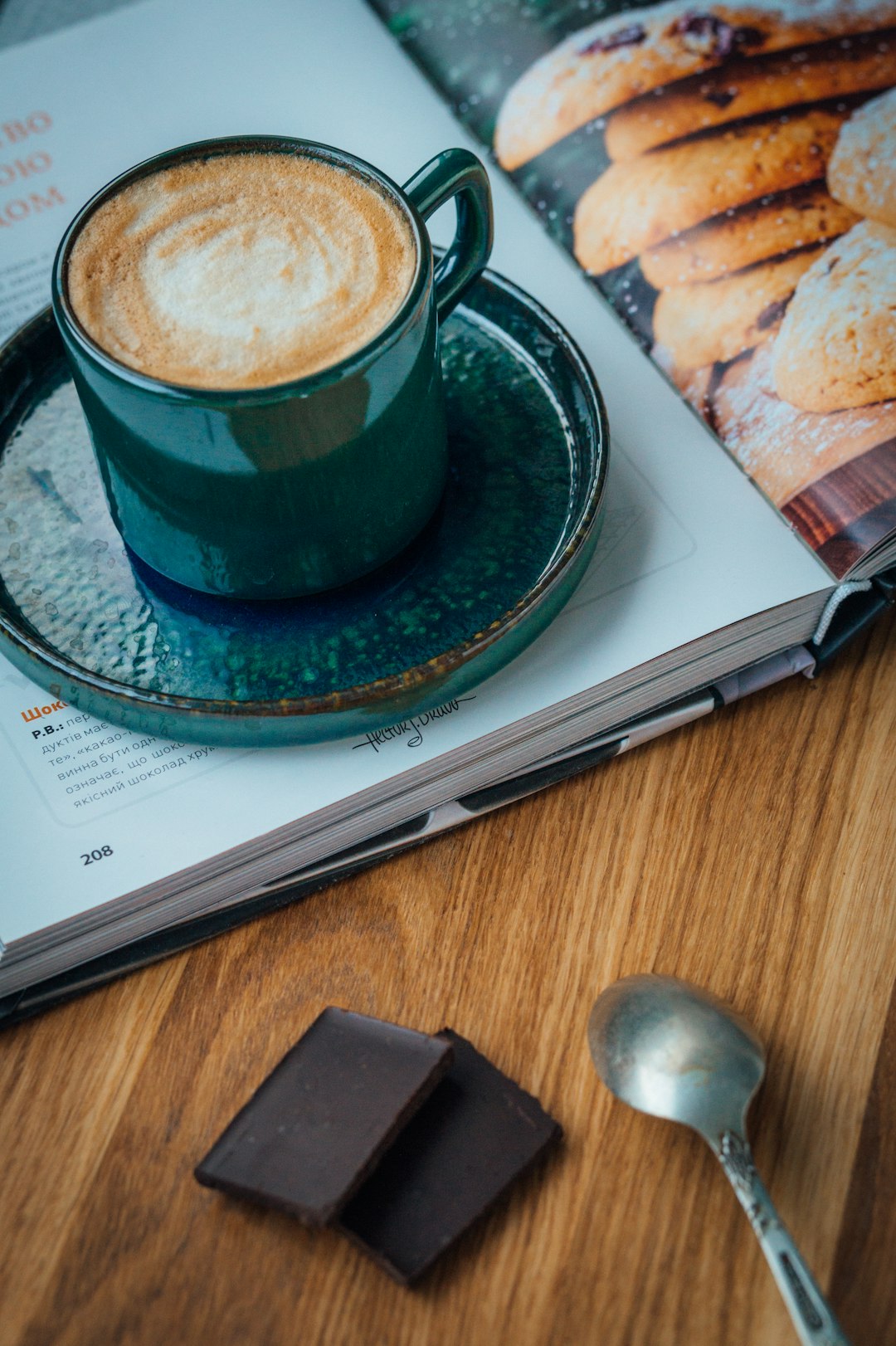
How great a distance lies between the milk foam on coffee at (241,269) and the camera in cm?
51

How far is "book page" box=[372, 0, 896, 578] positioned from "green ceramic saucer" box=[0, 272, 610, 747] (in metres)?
0.11

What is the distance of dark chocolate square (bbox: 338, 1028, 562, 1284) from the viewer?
1.54 ft

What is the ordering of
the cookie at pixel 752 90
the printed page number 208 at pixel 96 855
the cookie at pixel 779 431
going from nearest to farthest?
the printed page number 208 at pixel 96 855
the cookie at pixel 779 431
the cookie at pixel 752 90

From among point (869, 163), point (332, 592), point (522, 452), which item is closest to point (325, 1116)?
point (332, 592)

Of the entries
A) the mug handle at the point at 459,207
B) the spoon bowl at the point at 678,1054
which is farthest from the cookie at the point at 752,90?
the spoon bowl at the point at 678,1054

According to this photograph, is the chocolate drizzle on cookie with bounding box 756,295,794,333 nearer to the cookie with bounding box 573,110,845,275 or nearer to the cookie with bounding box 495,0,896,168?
the cookie with bounding box 573,110,845,275

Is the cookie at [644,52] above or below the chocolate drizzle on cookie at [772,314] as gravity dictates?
above

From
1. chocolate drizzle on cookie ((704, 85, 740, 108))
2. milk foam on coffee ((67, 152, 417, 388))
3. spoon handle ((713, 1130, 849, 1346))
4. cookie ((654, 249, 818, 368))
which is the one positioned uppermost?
milk foam on coffee ((67, 152, 417, 388))

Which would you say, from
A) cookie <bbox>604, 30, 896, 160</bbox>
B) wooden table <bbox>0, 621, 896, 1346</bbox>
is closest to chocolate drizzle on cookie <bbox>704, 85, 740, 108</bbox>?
cookie <bbox>604, 30, 896, 160</bbox>

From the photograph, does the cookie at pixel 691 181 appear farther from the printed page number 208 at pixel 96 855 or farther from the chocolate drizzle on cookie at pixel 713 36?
the printed page number 208 at pixel 96 855

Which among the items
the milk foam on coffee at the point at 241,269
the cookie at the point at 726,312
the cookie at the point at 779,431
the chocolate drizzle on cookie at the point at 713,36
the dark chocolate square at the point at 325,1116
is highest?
the milk foam on coffee at the point at 241,269

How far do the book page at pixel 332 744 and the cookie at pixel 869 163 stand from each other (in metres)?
0.17

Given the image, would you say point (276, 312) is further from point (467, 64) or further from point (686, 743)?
point (467, 64)

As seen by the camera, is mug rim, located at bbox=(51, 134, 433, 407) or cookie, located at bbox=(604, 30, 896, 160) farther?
cookie, located at bbox=(604, 30, 896, 160)
